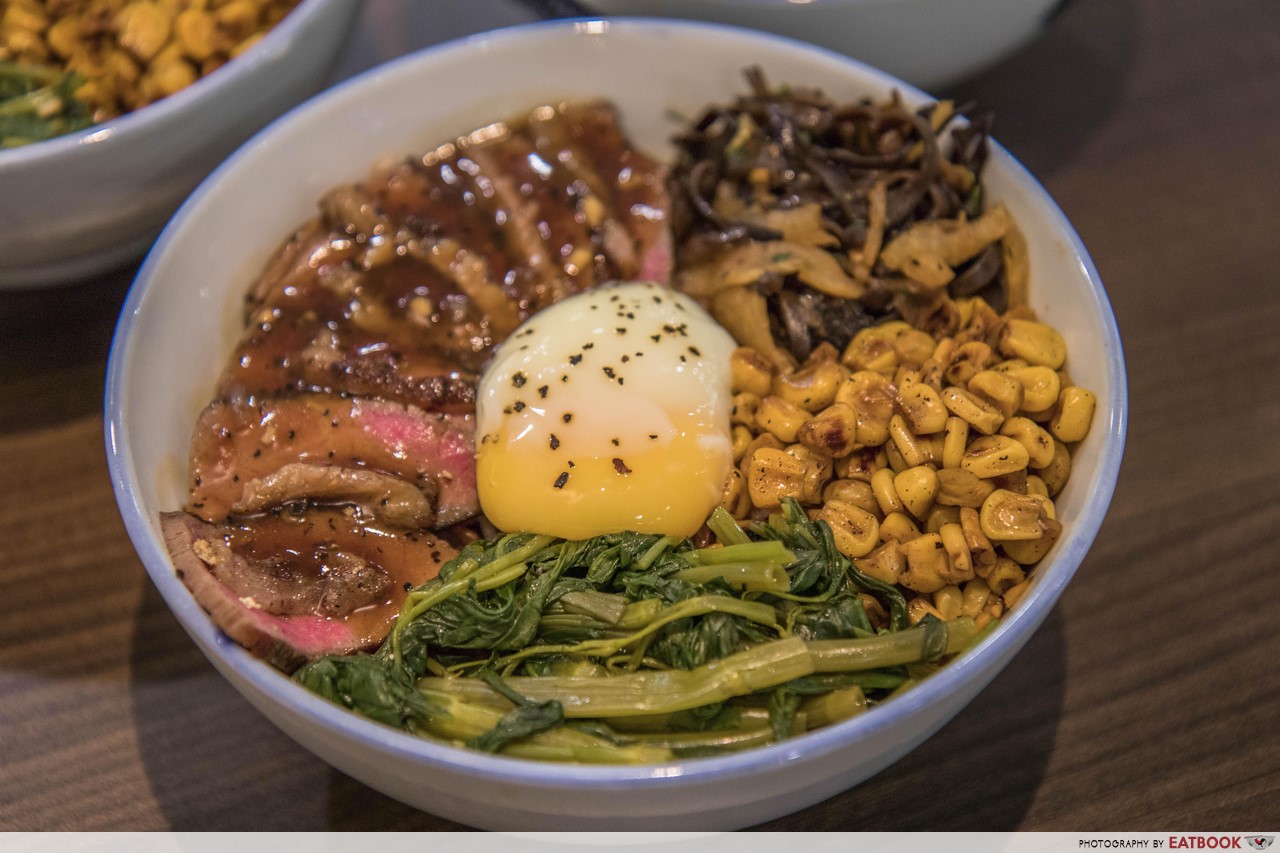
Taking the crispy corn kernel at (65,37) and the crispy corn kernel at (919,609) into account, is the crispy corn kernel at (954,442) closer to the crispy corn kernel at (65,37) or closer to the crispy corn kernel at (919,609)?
the crispy corn kernel at (919,609)

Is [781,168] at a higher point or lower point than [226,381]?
higher

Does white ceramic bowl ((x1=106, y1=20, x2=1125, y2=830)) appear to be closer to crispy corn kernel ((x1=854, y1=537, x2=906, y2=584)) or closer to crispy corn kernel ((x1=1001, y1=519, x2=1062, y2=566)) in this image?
→ crispy corn kernel ((x1=1001, y1=519, x2=1062, y2=566))

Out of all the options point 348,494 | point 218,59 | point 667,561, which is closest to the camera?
point 667,561

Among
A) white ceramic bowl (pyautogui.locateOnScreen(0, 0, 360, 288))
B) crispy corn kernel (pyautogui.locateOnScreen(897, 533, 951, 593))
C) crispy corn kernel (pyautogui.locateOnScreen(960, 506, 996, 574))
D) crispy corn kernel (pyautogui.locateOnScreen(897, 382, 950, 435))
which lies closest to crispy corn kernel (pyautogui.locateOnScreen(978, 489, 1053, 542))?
crispy corn kernel (pyautogui.locateOnScreen(960, 506, 996, 574))

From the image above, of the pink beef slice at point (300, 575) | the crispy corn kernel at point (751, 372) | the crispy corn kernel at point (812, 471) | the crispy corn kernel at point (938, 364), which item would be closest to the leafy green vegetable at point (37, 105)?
the pink beef slice at point (300, 575)

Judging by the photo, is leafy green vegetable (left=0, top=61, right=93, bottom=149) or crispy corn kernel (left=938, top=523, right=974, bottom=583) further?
leafy green vegetable (left=0, top=61, right=93, bottom=149)

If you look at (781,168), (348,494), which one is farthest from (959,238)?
(348,494)

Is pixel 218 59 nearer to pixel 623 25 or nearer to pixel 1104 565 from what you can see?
pixel 623 25
